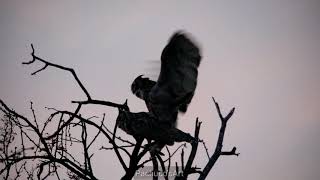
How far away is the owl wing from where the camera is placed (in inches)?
179

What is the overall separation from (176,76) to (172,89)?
0.16m

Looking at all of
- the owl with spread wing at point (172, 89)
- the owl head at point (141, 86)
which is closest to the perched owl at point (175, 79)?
the owl with spread wing at point (172, 89)

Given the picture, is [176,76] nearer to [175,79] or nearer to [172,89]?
[175,79]

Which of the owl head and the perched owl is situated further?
the owl head

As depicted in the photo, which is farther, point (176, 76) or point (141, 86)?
point (141, 86)

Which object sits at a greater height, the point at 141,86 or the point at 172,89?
the point at 141,86

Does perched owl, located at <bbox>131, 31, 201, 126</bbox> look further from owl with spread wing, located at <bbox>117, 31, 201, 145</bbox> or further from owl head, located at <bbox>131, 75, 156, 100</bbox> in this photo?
owl head, located at <bbox>131, 75, 156, 100</bbox>

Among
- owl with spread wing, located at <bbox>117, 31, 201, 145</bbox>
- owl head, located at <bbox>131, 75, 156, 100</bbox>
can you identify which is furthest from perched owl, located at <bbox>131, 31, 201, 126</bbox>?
owl head, located at <bbox>131, 75, 156, 100</bbox>

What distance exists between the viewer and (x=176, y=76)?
4586 mm

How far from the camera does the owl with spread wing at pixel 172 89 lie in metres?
4.47

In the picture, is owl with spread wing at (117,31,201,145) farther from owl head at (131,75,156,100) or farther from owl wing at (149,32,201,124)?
owl head at (131,75,156,100)

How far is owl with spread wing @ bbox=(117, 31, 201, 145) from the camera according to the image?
447 centimetres

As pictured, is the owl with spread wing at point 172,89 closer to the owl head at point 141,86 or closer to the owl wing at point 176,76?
the owl wing at point 176,76

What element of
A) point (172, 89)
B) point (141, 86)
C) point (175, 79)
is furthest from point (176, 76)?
point (141, 86)
